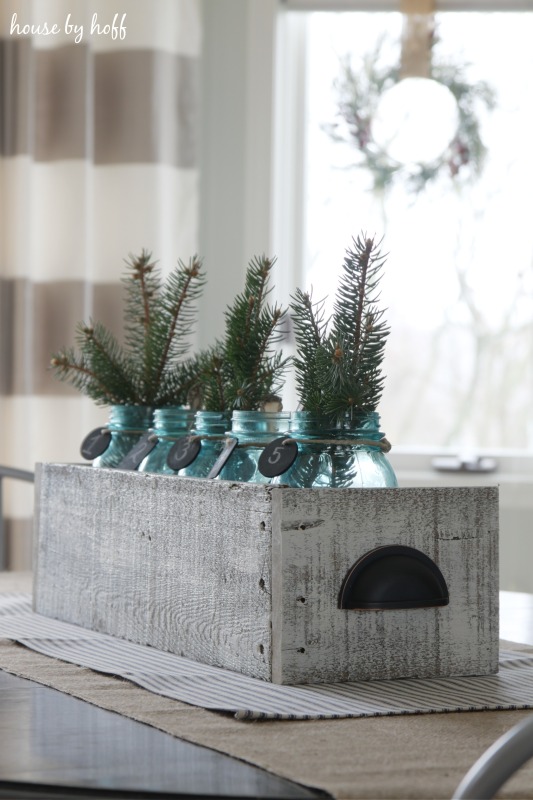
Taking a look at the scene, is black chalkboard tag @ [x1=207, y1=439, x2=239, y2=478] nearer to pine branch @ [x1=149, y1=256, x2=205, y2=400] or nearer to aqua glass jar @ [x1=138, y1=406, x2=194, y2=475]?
aqua glass jar @ [x1=138, y1=406, x2=194, y2=475]

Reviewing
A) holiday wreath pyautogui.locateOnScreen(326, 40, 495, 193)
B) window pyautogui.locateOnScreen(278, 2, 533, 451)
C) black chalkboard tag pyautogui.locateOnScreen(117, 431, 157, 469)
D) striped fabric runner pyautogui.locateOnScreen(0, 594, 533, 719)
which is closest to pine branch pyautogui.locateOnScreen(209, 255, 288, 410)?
black chalkboard tag pyautogui.locateOnScreen(117, 431, 157, 469)

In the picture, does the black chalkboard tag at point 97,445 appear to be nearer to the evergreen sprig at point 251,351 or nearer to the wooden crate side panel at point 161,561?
the wooden crate side panel at point 161,561

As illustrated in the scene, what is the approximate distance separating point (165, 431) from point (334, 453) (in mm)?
230

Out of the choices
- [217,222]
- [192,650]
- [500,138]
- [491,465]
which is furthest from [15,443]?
[192,650]

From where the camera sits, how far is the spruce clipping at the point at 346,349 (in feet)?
2.58

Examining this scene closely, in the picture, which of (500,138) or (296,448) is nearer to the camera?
(296,448)

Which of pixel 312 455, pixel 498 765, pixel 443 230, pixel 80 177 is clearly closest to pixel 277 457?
pixel 312 455

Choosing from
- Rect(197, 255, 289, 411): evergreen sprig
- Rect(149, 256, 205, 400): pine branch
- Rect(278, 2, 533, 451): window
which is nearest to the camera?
Rect(197, 255, 289, 411): evergreen sprig

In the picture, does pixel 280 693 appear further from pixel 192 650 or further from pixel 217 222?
pixel 217 222

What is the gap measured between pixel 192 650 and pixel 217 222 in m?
1.99

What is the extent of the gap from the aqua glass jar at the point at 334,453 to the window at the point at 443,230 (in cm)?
194

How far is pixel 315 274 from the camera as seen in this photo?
9.27ft

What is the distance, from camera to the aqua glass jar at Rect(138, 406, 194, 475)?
3.17ft

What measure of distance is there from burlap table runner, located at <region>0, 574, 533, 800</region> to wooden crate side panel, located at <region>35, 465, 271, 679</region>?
8 cm
